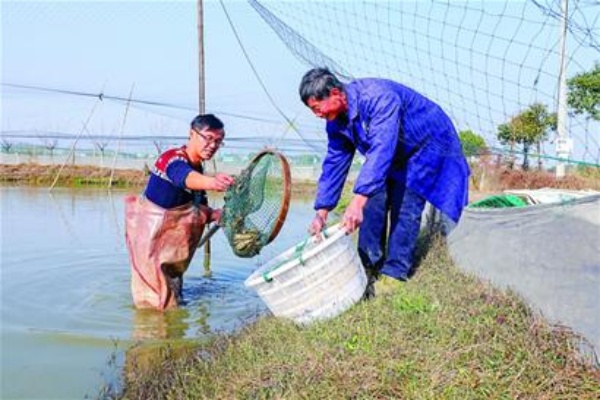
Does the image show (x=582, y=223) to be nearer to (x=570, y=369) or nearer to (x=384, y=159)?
(x=570, y=369)

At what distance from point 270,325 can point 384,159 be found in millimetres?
999

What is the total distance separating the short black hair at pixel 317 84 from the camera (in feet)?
11.1

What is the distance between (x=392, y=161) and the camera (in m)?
3.77

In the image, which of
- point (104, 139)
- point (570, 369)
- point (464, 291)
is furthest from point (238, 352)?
point (104, 139)

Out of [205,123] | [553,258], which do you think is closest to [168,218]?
[205,123]

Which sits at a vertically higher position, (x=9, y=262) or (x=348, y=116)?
(x=348, y=116)

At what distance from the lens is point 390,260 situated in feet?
13.0

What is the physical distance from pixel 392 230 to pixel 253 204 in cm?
94

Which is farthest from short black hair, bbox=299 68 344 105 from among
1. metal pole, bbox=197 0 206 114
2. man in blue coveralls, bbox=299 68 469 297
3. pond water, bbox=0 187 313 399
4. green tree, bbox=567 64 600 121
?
green tree, bbox=567 64 600 121

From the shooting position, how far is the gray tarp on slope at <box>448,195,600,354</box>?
8.86 ft

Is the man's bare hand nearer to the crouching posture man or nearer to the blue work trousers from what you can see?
the blue work trousers

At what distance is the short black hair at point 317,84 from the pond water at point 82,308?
156 cm

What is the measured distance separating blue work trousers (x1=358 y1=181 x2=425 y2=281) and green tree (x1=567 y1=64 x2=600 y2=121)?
12.1m

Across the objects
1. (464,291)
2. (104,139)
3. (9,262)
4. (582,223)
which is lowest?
(104,139)
